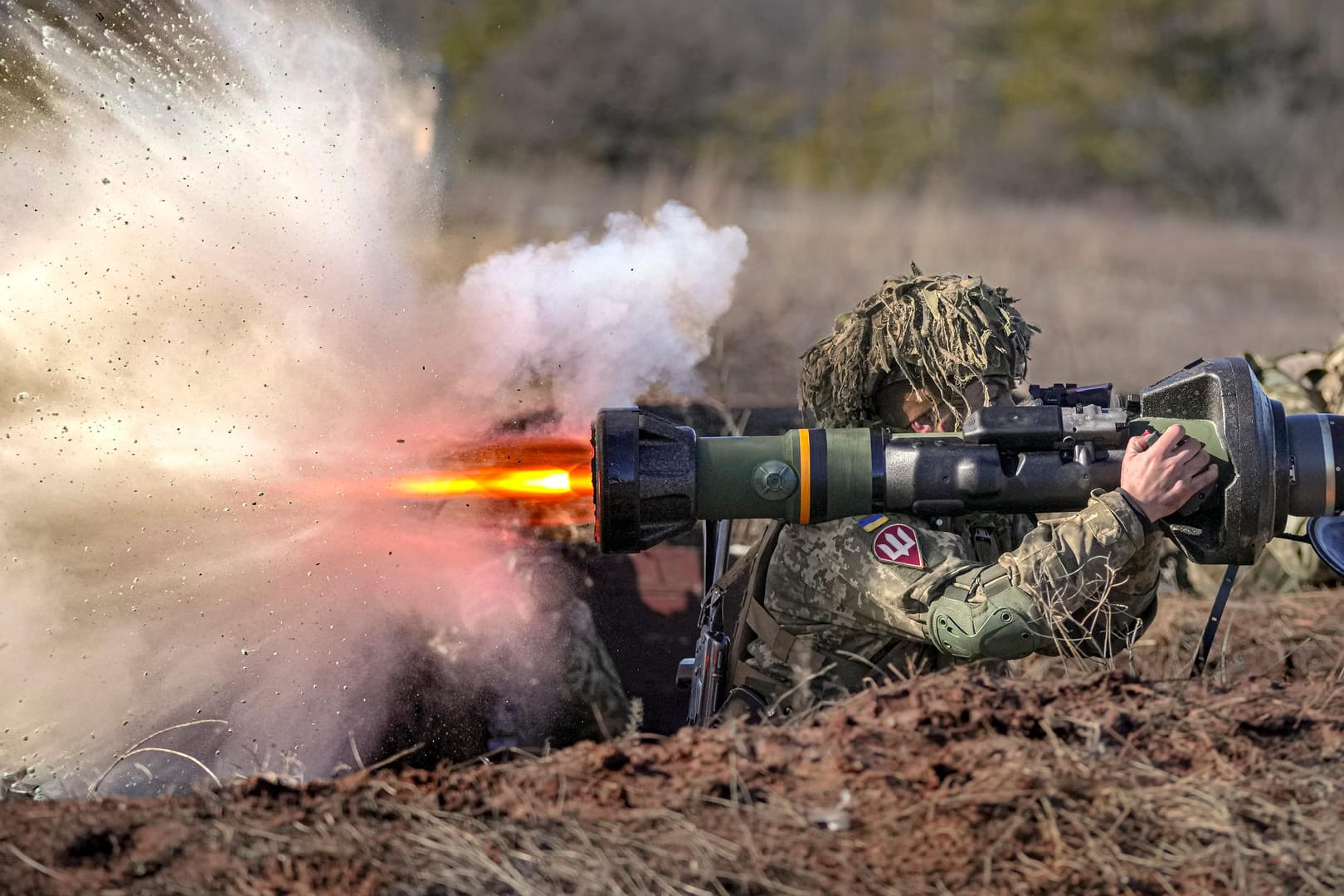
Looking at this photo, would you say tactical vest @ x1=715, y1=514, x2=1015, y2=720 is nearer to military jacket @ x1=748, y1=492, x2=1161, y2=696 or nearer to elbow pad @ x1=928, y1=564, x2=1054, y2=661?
military jacket @ x1=748, y1=492, x2=1161, y2=696

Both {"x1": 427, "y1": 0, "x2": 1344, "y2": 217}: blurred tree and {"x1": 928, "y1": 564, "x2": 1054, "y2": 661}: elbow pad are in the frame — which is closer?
{"x1": 928, "y1": 564, "x2": 1054, "y2": 661}: elbow pad

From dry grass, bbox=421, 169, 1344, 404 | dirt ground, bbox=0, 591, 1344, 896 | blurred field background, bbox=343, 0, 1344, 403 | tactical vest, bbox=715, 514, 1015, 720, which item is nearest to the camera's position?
dirt ground, bbox=0, 591, 1344, 896

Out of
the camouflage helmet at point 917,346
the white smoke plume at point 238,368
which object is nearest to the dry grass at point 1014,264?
the white smoke plume at point 238,368

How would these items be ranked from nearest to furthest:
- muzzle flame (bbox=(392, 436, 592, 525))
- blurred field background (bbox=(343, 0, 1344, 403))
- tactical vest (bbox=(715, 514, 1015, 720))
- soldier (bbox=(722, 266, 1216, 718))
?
soldier (bbox=(722, 266, 1216, 718)), tactical vest (bbox=(715, 514, 1015, 720)), muzzle flame (bbox=(392, 436, 592, 525)), blurred field background (bbox=(343, 0, 1344, 403))

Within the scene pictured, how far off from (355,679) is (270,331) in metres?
1.26

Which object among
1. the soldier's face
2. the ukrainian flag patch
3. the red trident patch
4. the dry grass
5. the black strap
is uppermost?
the dry grass

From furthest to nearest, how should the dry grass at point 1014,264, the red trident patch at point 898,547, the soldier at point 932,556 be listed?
the dry grass at point 1014,264 < the red trident patch at point 898,547 < the soldier at point 932,556

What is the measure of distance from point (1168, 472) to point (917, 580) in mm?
705

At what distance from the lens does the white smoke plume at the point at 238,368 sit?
4.62m

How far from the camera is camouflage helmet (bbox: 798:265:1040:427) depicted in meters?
4.07

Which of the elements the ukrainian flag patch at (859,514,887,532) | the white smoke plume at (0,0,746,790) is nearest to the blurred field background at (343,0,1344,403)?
the white smoke plume at (0,0,746,790)

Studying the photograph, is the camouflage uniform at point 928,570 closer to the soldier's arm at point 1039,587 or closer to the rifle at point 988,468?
the soldier's arm at point 1039,587

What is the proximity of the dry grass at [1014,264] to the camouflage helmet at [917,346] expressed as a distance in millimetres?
3287

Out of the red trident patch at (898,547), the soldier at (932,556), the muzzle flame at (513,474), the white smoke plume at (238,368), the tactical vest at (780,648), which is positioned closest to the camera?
the soldier at (932,556)
